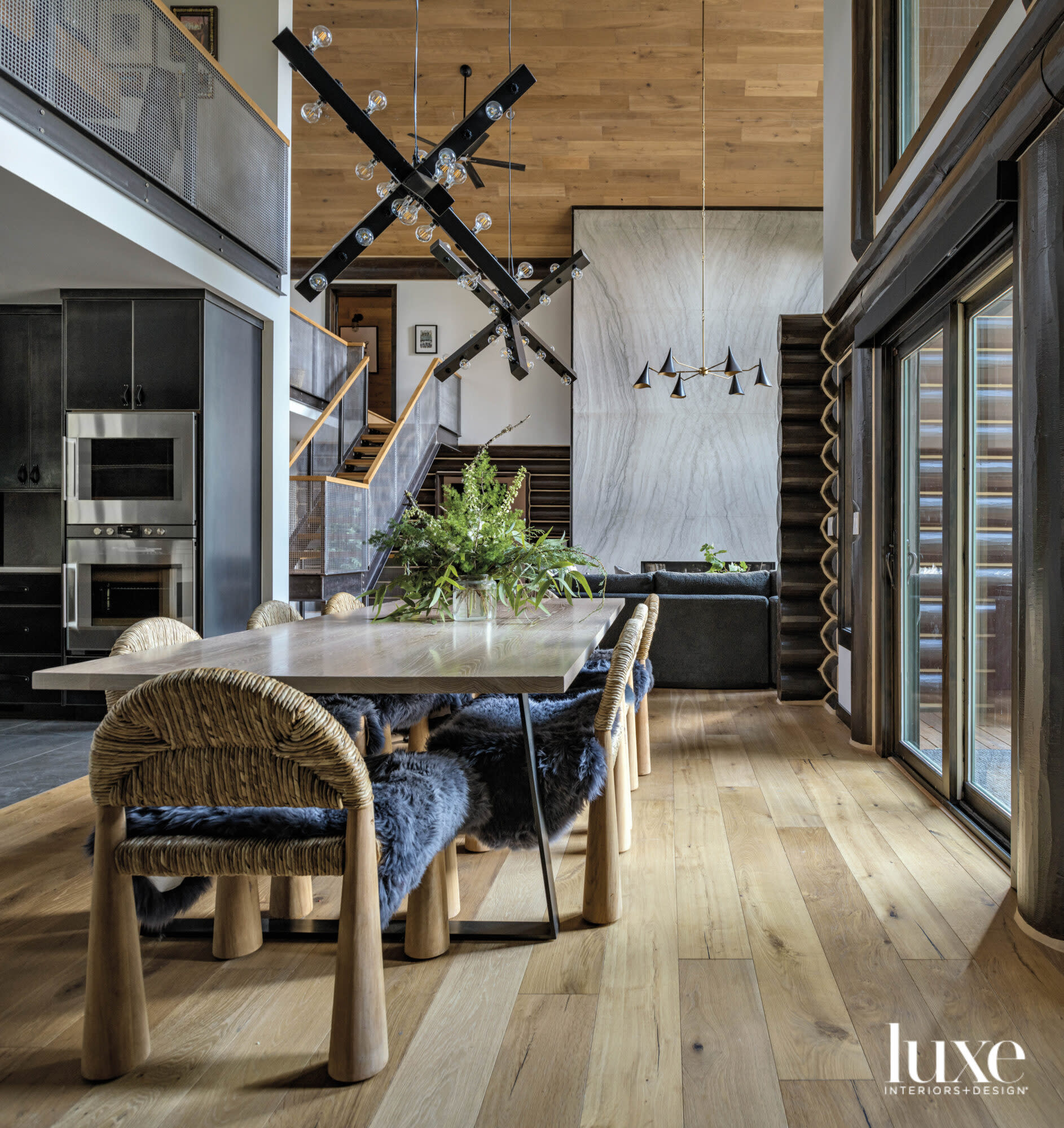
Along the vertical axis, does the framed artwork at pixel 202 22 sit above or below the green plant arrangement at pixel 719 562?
above

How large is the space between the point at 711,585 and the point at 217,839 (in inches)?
203

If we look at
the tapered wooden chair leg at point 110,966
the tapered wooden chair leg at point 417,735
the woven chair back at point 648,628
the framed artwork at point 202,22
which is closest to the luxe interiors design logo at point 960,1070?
the tapered wooden chair leg at point 110,966

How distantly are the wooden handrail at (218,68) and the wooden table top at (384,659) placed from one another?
3.33 m

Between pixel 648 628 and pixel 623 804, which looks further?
pixel 648 628

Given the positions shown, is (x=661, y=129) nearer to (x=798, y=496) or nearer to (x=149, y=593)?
(x=798, y=496)

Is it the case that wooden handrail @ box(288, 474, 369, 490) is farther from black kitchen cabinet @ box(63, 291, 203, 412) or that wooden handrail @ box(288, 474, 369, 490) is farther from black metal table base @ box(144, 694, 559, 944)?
black metal table base @ box(144, 694, 559, 944)

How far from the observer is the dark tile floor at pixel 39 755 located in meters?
3.86

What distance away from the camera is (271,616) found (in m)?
3.36

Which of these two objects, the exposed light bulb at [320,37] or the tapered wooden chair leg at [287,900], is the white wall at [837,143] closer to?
the exposed light bulb at [320,37]

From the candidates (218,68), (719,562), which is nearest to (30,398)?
(218,68)

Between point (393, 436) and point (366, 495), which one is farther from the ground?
point (393, 436)

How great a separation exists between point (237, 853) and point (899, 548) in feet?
11.6

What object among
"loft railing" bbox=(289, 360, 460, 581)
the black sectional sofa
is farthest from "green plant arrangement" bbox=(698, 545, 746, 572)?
"loft railing" bbox=(289, 360, 460, 581)

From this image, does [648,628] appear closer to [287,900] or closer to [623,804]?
[623,804]
